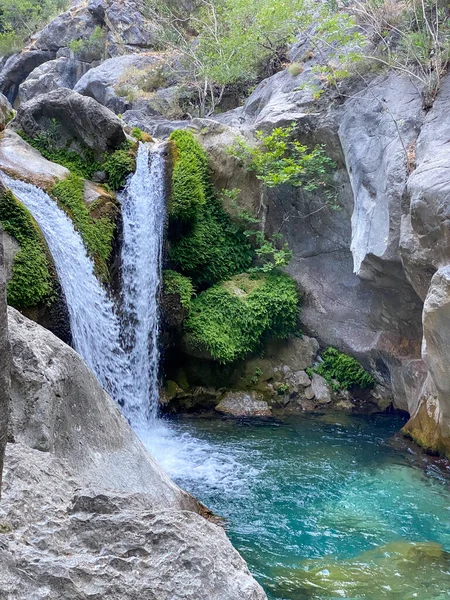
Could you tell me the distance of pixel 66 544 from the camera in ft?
6.84

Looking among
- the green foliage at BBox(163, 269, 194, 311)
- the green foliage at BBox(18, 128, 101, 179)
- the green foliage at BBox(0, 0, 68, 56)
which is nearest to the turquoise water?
the green foliage at BBox(163, 269, 194, 311)

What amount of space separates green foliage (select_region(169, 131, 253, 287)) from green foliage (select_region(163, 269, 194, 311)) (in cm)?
41

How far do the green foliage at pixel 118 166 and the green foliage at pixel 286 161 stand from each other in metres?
1.98

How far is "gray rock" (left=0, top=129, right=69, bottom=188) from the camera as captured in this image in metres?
9.04

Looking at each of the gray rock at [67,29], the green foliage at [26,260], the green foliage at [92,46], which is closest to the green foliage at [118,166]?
the green foliage at [26,260]

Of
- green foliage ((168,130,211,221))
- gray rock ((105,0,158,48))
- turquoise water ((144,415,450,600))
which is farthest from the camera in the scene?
gray rock ((105,0,158,48))

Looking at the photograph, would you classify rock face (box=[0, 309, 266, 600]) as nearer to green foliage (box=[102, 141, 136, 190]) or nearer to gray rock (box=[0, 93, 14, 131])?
green foliage (box=[102, 141, 136, 190])

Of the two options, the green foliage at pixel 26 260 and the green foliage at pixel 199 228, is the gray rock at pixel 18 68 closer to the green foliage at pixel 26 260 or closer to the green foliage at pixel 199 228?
the green foliage at pixel 199 228

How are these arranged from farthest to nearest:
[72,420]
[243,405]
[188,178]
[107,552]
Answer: [188,178], [243,405], [72,420], [107,552]

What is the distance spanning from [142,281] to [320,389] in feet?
12.2

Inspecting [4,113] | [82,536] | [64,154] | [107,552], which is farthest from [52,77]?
[107,552]

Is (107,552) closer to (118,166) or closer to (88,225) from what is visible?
(88,225)

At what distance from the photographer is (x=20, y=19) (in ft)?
88.7

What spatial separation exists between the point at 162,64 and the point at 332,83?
35.4 ft
